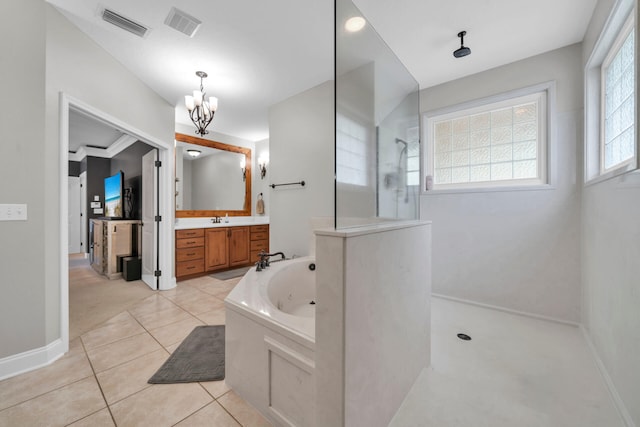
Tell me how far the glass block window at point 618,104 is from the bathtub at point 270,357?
6.66 feet

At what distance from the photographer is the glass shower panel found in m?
1.05

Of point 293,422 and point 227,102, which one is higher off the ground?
Result: point 227,102

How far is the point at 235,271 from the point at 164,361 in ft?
8.32

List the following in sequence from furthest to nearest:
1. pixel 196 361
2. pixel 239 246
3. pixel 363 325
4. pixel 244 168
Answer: pixel 244 168, pixel 239 246, pixel 196 361, pixel 363 325

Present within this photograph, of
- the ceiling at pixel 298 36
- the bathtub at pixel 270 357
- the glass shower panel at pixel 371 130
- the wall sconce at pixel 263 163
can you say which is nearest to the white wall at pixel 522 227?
the ceiling at pixel 298 36

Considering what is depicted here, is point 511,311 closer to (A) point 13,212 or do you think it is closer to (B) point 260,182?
(A) point 13,212

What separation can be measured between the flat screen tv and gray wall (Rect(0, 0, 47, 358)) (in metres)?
3.30

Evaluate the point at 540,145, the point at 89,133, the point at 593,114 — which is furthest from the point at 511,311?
the point at 89,133

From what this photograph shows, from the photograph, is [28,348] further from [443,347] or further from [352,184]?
[443,347]

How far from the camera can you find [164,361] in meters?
1.73

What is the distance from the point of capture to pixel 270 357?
1.20 metres

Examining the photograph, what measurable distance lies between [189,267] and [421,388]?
11.2 feet

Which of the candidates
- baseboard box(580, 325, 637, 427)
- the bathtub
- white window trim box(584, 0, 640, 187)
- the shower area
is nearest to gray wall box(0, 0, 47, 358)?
the bathtub

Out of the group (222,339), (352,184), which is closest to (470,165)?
(352,184)
